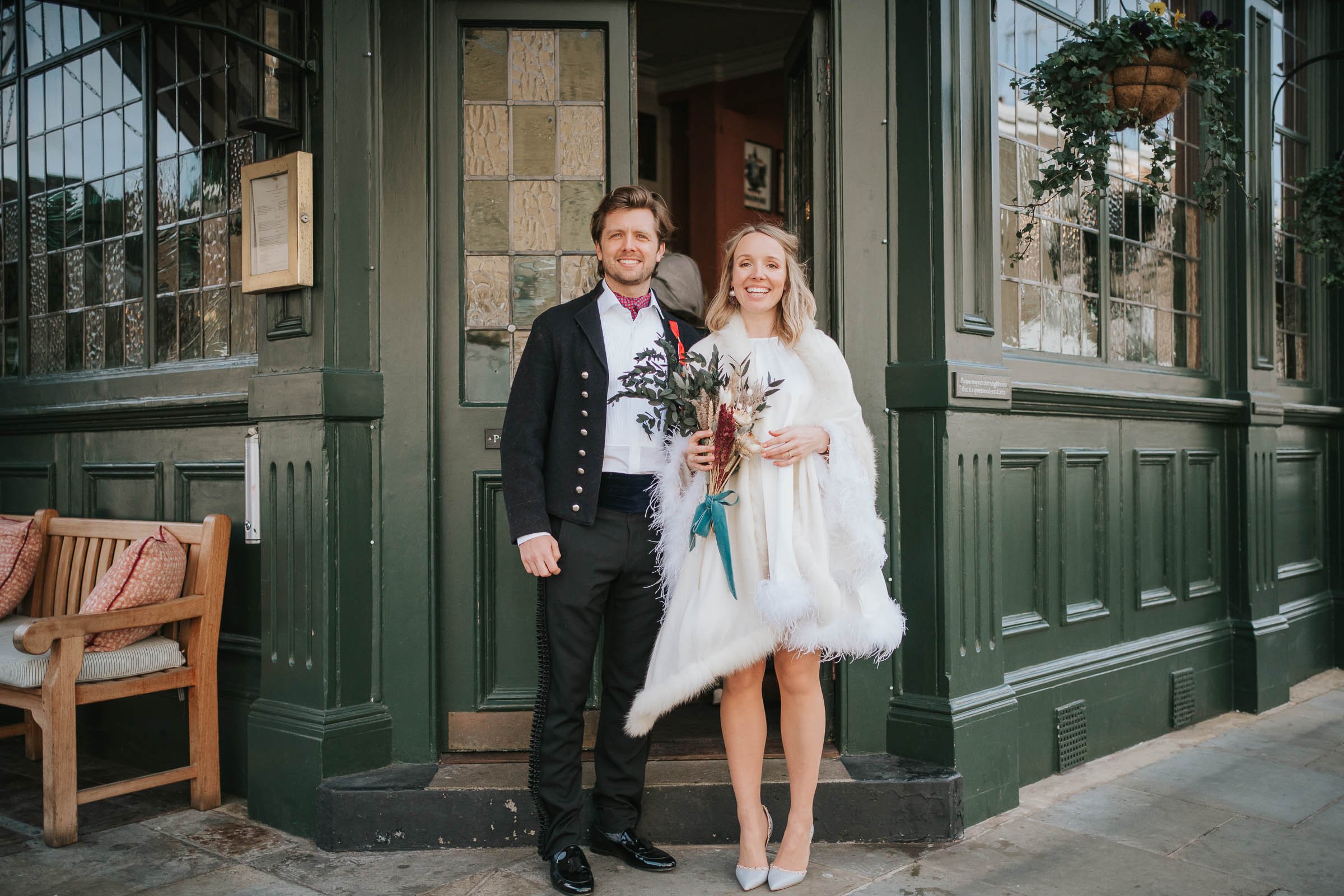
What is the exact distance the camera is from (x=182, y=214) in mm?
4531

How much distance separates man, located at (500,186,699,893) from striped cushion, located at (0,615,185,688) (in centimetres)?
153

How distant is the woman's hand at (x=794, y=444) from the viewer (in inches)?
117

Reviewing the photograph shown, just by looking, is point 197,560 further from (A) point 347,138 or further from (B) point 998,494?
(B) point 998,494

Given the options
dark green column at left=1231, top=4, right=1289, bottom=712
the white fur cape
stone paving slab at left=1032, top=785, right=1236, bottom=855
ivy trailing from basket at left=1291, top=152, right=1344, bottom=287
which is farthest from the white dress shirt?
ivy trailing from basket at left=1291, top=152, right=1344, bottom=287

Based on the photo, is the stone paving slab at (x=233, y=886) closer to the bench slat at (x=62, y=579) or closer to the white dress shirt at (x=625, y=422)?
the white dress shirt at (x=625, y=422)

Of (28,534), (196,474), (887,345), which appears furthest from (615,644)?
(28,534)

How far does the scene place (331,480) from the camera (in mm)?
3652

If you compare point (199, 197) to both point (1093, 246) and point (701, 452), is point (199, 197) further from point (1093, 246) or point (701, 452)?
point (1093, 246)

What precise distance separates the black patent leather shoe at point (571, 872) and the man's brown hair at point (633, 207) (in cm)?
186

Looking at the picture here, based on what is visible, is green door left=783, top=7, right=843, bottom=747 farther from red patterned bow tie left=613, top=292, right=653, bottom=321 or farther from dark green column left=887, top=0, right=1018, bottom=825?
red patterned bow tie left=613, top=292, right=653, bottom=321

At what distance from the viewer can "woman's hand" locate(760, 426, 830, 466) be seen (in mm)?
2973

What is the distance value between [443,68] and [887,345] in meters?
1.93

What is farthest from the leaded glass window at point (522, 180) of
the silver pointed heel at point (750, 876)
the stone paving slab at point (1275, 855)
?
the stone paving slab at point (1275, 855)

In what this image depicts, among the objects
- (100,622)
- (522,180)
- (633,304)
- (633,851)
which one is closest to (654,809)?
(633,851)
